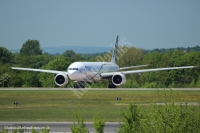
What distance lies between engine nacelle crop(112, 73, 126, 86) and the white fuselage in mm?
2603

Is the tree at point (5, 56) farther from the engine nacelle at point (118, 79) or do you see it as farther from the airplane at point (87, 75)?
the engine nacelle at point (118, 79)

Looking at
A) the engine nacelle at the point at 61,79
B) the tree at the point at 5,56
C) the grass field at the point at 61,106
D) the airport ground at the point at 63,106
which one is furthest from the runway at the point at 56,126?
the tree at the point at 5,56

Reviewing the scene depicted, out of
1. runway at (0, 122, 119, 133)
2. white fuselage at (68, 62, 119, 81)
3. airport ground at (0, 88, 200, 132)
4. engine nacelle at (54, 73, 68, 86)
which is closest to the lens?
runway at (0, 122, 119, 133)

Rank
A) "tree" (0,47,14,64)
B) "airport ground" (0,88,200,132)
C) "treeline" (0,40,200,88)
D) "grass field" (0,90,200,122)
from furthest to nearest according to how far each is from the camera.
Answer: "tree" (0,47,14,64), "treeline" (0,40,200,88), "grass field" (0,90,200,122), "airport ground" (0,88,200,132)

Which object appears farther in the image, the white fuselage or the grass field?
the white fuselage

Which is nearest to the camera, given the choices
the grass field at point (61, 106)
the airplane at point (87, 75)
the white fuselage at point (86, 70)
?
the grass field at point (61, 106)

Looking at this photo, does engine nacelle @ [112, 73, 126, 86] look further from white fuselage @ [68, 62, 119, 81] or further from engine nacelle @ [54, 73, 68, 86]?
engine nacelle @ [54, 73, 68, 86]

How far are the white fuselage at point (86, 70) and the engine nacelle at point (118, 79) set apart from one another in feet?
8.54

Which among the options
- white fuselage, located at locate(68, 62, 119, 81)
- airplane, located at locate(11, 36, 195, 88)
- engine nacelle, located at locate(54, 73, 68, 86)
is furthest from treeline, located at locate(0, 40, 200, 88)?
engine nacelle, located at locate(54, 73, 68, 86)

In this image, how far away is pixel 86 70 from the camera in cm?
7619

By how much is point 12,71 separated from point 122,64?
37.6m

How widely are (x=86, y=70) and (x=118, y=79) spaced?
4857 mm

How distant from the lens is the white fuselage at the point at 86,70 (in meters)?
74.1

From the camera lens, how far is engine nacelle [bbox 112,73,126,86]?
77.9 meters
